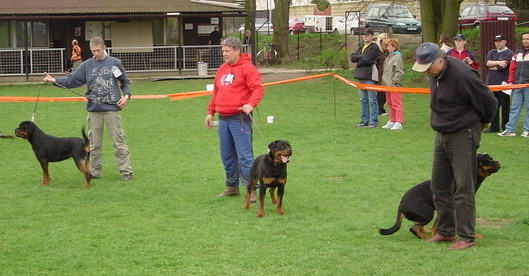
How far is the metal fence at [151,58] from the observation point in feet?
95.5

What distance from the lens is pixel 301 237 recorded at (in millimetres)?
7398

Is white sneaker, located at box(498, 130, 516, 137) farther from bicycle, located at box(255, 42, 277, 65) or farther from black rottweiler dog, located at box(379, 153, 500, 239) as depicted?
bicycle, located at box(255, 42, 277, 65)

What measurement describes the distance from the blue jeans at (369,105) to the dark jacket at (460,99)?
339 inches

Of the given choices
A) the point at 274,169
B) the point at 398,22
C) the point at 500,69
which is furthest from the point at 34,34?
the point at 274,169

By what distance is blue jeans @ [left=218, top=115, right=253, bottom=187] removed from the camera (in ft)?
29.5

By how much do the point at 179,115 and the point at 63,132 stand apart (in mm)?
3513

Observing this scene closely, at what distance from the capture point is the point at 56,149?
34.2ft

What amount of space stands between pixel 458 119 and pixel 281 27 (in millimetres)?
28411

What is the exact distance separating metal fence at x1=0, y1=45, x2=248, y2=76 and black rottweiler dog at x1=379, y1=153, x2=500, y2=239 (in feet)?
73.7

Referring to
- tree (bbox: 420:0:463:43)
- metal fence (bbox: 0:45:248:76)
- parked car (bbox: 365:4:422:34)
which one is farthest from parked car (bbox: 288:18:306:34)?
tree (bbox: 420:0:463:43)

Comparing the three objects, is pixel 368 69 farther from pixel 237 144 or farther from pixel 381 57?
pixel 237 144

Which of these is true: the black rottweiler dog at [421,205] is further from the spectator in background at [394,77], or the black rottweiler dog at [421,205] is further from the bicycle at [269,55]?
the bicycle at [269,55]

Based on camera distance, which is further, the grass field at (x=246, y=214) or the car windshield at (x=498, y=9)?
the car windshield at (x=498, y=9)

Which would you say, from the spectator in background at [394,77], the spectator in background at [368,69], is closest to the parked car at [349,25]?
the spectator in background at [368,69]
